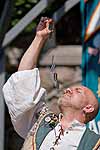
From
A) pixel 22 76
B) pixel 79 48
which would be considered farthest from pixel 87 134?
pixel 79 48

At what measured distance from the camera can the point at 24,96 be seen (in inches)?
117

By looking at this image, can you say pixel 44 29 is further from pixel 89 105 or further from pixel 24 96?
pixel 89 105

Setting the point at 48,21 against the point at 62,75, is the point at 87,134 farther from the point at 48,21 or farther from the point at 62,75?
the point at 62,75

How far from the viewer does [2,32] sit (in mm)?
5078

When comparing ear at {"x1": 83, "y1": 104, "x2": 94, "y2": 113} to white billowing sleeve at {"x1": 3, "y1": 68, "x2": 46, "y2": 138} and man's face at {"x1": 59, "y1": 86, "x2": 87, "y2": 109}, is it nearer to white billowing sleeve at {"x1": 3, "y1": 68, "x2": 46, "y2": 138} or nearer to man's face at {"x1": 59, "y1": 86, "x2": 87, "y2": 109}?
man's face at {"x1": 59, "y1": 86, "x2": 87, "y2": 109}

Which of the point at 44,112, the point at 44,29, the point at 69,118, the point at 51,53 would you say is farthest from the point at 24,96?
the point at 51,53

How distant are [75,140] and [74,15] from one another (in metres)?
5.54

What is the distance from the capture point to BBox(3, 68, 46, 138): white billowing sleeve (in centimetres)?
298

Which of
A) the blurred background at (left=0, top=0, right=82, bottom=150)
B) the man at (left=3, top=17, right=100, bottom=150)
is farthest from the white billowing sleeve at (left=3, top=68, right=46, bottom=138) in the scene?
the blurred background at (left=0, top=0, right=82, bottom=150)

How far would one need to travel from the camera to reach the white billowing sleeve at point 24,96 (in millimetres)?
2980

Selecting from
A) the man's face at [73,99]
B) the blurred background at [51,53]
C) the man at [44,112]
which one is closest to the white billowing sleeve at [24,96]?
the man at [44,112]

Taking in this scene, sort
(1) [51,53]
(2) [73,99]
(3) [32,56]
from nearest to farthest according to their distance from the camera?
(2) [73,99] < (3) [32,56] < (1) [51,53]

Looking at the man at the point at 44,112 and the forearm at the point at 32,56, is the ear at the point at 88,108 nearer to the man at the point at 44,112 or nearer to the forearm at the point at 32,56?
the man at the point at 44,112

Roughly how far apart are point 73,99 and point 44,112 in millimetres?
217
